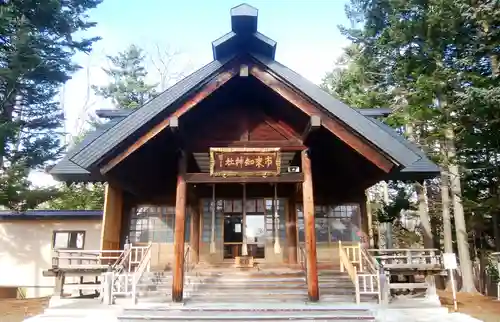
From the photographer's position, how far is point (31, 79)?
16.6 metres

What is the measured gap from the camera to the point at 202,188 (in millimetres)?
12438

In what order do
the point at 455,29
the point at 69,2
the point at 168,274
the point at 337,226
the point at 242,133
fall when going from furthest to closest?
1. the point at 69,2
2. the point at 455,29
3. the point at 337,226
4. the point at 168,274
5. the point at 242,133

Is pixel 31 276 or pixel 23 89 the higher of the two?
pixel 23 89

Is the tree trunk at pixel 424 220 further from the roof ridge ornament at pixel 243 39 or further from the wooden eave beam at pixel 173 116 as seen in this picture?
the wooden eave beam at pixel 173 116

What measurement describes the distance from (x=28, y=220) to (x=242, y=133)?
39.7ft

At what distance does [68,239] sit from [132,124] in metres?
10.8

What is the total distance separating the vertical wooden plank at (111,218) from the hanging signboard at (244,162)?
3.88 m

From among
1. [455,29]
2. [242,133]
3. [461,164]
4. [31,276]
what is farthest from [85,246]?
[455,29]

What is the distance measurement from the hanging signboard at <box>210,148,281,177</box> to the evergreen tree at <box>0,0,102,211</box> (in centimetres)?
956

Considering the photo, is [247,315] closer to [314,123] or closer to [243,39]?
[314,123]

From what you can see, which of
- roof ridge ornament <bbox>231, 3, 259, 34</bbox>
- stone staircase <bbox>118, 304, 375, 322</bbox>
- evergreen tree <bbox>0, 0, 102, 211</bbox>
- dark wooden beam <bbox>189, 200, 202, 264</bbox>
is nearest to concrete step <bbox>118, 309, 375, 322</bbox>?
stone staircase <bbox>118, 304, 375, 322</bbox>

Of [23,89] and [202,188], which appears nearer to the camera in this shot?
[202,188]

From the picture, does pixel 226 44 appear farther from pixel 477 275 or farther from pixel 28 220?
pixel 477 275

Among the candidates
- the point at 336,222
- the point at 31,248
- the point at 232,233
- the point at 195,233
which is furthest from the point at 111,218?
the point at 31,248
